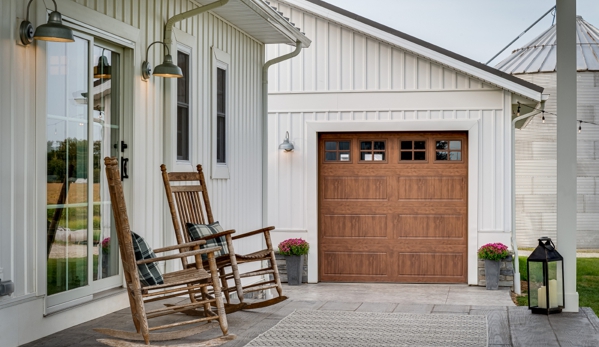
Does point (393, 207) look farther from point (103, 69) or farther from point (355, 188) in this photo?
point (103, 69)

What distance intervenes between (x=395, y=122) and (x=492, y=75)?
139 centimetres

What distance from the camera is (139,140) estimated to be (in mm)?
5258

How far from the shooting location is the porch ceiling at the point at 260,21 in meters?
6.36

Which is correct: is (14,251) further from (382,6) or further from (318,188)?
(382,6)

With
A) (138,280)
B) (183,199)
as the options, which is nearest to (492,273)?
(183,199)

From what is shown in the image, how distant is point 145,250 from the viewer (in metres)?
4.25

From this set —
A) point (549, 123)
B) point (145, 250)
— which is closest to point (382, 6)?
point (549, 123)

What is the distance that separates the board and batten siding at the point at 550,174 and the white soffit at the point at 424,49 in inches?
224

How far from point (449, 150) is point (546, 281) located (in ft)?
16.1


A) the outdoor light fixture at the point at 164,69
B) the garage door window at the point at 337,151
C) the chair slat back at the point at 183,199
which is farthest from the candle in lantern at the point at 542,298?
the garage door window at the point at 337,151

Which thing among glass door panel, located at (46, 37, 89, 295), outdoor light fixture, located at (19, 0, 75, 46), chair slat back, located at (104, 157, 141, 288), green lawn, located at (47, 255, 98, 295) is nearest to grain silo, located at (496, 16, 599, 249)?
glass door panel, located at (46, 37, 89, 295)

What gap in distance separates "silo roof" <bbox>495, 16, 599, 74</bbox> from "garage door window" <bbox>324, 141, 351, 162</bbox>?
5771 mm

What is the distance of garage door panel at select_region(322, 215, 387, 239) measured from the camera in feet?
33.8

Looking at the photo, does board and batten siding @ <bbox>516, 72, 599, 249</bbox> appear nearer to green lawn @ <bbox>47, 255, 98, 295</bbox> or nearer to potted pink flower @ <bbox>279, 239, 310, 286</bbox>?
potted pink flower @ <bbox>279, 239, 310, 286</bbox>
